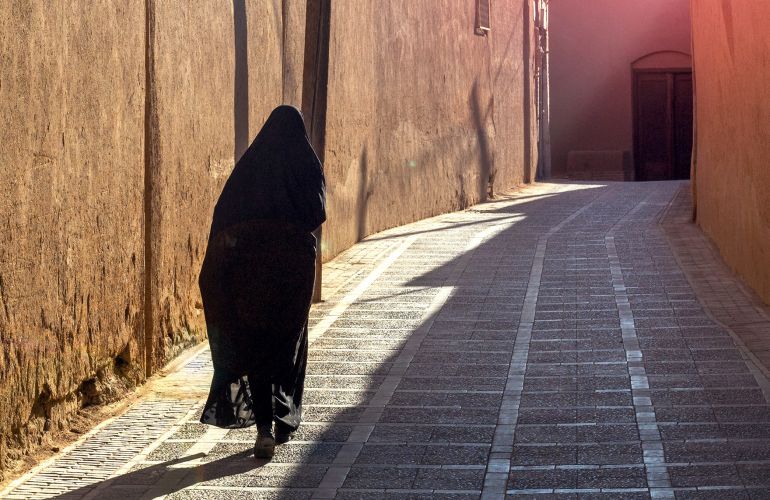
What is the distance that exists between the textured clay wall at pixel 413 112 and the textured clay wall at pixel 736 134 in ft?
12.0

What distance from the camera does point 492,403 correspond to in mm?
6297

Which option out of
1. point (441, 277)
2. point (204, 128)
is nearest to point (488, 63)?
point (441, 277)

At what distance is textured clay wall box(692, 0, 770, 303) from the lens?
9.05m

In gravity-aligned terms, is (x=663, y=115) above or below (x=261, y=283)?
above

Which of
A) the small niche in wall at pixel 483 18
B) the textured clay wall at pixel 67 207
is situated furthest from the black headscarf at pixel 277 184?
the small niche in wall at pixel 483 18

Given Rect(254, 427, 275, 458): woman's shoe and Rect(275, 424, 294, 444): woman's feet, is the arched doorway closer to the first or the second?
Rect(275, 424, 294, 444): woman's feet

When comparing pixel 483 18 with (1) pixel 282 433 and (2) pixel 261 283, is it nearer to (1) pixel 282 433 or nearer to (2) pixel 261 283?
(2) pixel 261 283

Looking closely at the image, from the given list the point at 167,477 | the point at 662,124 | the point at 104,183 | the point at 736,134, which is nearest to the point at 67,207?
the point at 104,183

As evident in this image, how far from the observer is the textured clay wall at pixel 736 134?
29.7 feet

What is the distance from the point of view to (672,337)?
7.72m

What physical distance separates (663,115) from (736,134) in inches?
636

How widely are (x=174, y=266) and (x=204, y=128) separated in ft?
3.67

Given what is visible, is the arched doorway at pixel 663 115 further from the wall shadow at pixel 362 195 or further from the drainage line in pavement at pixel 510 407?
the drainage line in pavement at pixel 510 407

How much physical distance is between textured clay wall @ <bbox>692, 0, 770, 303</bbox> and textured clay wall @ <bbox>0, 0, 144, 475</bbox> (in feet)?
15.7
